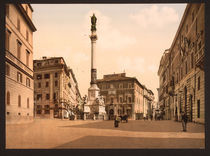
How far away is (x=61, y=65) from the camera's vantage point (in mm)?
48156

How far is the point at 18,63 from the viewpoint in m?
21.2

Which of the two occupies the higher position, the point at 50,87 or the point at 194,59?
the point at 194,59

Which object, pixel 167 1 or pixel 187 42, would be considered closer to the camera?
pixel 167 1

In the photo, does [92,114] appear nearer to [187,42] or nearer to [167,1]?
[187,42]

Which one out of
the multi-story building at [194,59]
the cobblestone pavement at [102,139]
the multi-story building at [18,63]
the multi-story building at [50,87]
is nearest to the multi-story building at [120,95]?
the multi-story building at [50,87]

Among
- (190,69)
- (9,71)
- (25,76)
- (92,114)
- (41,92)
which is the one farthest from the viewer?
(41,92)

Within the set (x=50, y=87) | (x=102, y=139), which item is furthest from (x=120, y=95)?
(x=102, y=139)

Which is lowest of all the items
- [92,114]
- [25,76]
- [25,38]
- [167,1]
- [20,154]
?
[92,114]

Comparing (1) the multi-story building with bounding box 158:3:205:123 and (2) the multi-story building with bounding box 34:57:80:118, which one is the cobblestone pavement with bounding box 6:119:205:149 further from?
(2) the multi-story building with bounding box 34:57:80:118

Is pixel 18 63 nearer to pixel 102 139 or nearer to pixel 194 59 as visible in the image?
pixel 102 139

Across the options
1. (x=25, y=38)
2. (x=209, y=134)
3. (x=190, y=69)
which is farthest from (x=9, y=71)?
(x=190, y=69)

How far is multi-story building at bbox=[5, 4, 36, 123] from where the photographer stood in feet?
63.0

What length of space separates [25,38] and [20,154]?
57.8 ft

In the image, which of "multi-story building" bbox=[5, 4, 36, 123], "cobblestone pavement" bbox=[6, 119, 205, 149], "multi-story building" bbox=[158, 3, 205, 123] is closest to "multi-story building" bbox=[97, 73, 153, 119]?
"multi-story building" bbox=[158, 3, 205, 123]
